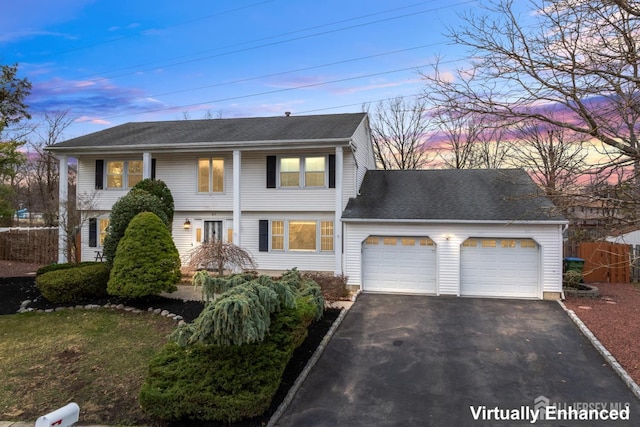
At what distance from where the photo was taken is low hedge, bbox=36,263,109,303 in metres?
10.6

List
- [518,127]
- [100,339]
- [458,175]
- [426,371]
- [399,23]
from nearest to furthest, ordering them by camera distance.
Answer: [518,127]
[426,371]
[100,339]
[399,23]
[458,175]

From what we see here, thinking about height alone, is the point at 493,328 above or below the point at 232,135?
below

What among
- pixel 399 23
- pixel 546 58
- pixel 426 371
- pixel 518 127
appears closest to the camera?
pixel 546 58

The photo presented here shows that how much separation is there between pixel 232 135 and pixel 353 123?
4.85 metres

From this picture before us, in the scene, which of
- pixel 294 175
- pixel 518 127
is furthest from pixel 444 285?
pixel 518 127

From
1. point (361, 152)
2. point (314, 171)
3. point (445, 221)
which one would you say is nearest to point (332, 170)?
point (314, 171)

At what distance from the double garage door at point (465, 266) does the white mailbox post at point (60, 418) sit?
10.6m

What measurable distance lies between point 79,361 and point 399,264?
31.0 ft

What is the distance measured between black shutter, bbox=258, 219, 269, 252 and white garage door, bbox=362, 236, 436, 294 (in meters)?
3.93

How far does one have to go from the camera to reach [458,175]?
16.1 m

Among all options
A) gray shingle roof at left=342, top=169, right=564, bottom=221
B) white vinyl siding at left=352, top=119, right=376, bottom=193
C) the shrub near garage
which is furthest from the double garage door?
the shrub near garage

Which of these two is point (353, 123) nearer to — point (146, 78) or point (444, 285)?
point (444, 285)

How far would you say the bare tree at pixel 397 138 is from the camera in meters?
28.0

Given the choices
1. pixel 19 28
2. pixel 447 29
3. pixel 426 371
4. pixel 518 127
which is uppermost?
pixel 19 28
